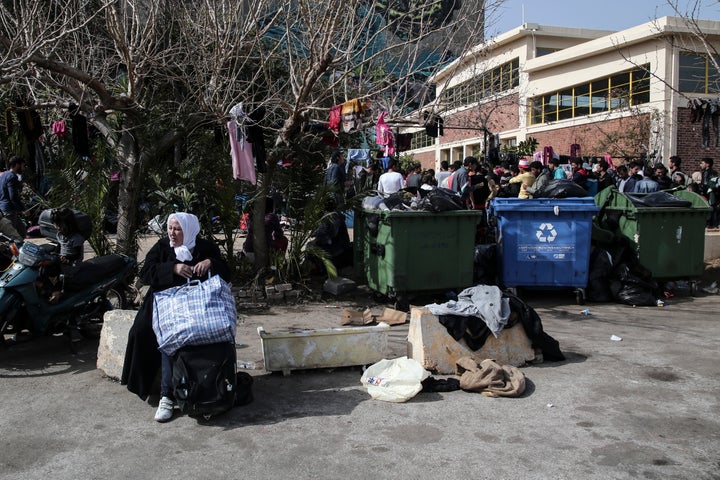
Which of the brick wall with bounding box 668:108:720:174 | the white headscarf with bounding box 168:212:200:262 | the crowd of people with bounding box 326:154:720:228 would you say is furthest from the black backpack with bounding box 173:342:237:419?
the brick wall with bounding box 668:108:720:174

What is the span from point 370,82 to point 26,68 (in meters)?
4.49

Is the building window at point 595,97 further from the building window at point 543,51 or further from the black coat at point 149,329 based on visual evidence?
the black coat at point 149,329

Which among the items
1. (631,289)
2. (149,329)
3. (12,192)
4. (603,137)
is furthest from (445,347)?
(603,137)

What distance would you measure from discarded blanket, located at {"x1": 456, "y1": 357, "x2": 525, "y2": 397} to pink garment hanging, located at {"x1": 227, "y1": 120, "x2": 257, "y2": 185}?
153 inches

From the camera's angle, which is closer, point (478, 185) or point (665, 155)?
point (478, 185)

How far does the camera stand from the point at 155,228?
8180mm

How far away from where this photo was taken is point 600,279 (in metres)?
8.70

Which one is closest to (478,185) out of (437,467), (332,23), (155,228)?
(332,23)

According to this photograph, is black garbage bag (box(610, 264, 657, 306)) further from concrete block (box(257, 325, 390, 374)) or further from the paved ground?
concrete block (box(257, 325, 390, 374))

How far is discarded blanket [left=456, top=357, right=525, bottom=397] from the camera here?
4.88 meters

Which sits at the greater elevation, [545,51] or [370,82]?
[545,51]

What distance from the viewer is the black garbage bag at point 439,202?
7.98 meters

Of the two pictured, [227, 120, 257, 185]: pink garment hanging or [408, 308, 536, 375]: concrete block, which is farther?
[227, 120, 257, 185]: pink garment hanging

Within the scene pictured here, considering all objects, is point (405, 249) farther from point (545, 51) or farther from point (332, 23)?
point (545, 51)
